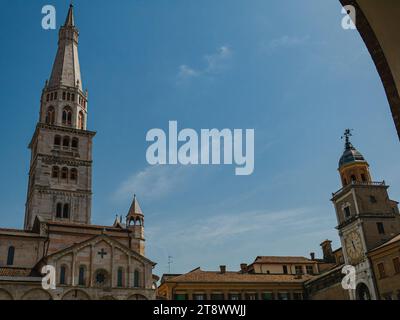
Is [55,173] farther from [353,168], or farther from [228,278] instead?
[353,168]

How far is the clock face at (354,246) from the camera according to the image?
48.7 m

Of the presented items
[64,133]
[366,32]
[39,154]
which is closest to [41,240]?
[39,154]

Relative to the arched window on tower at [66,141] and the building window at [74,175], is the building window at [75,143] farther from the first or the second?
the building window at [74,175]

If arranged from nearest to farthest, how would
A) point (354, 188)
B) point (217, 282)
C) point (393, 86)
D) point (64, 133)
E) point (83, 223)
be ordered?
1. point (393, 86)
2. point (354, 188)
3. point (217, 282)
4. point (83, 223)
5. point (64, 133)

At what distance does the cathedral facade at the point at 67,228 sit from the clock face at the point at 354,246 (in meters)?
22.7

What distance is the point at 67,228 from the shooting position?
5188 centimetres

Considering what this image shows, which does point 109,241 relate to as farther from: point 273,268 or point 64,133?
point 273,268

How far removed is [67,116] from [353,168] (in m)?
40.9

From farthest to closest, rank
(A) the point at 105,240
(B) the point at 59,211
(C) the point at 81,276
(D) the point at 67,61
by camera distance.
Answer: (D) the point at 67,61 < (B) the point at 59,211 < (A) the point at 105,240 < (C) the point at 81,276

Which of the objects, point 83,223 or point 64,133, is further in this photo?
point 64,133

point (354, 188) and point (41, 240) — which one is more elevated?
point (354, 188)

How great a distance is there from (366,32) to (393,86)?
600 millimetres

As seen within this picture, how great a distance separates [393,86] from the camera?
4.34 m

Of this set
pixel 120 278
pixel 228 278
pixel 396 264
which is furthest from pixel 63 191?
pixel 396 264
